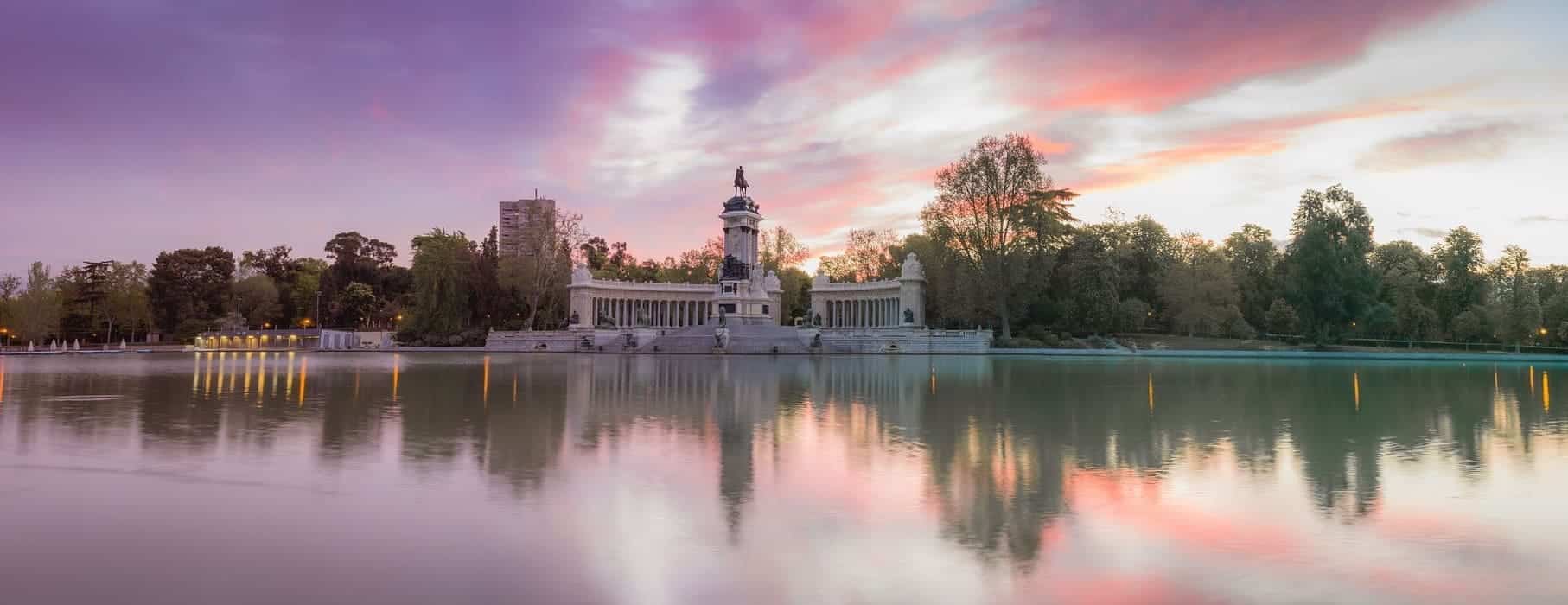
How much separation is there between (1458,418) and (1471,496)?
10.7 meters

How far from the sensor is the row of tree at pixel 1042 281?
2534 inches

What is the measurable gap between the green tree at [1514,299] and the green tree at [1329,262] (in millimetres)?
9855

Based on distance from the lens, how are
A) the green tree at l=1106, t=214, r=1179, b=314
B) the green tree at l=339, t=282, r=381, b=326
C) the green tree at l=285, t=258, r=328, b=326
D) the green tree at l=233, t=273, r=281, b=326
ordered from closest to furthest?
the green tree at l=1106, t=214, r=1179, b=314 → the green tree at l=233, t=273, r=281, b=326 → the green tree at l=339, t=282, r=381, b=326 → the green tree at l=285, t=258, r=328, b=326

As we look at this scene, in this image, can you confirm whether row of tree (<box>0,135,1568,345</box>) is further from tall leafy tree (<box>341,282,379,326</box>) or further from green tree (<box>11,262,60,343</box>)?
tall leafy tree (<box>341,282,379,326</box>)

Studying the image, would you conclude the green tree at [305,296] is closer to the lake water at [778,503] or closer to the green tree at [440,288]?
the green tree at [440,288]

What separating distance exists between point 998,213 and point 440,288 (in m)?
46.4

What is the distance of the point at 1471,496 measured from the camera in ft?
32.9

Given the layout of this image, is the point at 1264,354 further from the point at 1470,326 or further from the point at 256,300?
the point at 256,300

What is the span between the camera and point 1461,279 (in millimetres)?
68625

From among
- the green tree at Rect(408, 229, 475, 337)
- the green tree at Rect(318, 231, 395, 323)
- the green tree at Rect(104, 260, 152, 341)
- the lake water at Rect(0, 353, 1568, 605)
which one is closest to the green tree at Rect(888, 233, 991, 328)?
the green tree at Rect(408, 229, 475, 337)

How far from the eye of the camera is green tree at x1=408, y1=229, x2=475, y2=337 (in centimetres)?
7344

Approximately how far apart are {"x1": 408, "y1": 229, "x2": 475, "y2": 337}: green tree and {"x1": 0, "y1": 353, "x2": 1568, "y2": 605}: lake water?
54232 millimetres

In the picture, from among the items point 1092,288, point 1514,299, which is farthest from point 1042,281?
point 1514,299

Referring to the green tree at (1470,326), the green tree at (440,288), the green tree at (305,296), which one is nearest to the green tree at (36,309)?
the green tree at (305,296)
